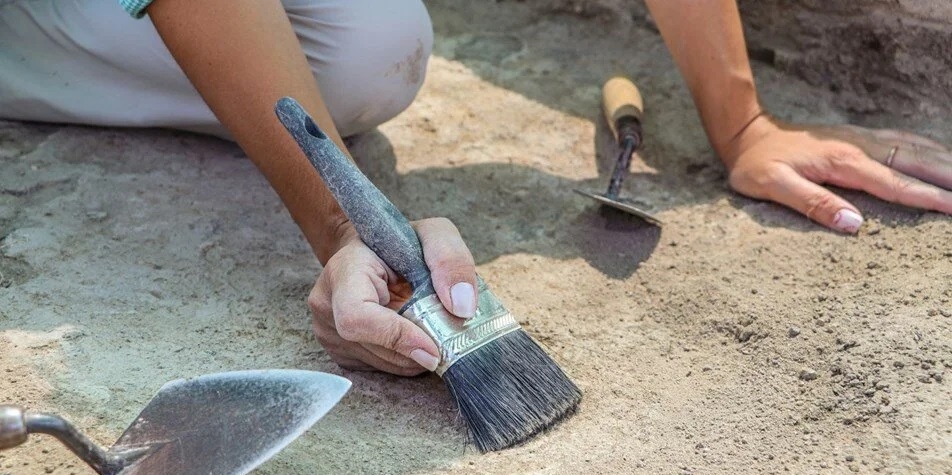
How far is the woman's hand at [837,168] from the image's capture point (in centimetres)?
208

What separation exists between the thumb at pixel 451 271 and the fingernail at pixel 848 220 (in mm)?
883

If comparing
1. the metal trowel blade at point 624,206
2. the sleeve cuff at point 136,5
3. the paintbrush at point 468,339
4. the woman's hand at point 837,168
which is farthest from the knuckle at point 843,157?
the sleeve cuff at point 136,5

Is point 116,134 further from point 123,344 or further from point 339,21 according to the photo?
point 123,344

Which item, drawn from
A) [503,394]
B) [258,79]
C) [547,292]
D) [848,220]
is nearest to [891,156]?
[848,220]

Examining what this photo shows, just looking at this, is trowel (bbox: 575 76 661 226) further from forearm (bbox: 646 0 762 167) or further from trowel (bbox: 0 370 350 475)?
trowel (bbox: 0 370 350 475)

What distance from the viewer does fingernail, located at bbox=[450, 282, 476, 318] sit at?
5.14 ft

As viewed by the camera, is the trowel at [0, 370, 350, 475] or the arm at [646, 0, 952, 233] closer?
the trowel at [0, 370, 350, 475]

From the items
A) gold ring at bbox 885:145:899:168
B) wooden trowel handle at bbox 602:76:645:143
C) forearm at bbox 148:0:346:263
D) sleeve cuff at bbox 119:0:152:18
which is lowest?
gold ring at bbox 885:145:899:168

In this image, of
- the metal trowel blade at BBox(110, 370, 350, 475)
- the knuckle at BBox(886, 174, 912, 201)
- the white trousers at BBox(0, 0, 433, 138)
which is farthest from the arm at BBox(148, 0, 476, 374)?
the knuckle at BBox(886, 174, 912, 201)

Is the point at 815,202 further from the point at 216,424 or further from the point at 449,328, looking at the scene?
the point at 216,424

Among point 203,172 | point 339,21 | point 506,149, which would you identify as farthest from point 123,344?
point 506,149

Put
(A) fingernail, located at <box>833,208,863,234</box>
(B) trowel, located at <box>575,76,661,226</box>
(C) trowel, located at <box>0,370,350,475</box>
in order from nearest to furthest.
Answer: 1. (C) trowel, located at <box>0,370,350,475</box>
2. (A) fingernail, located at <box>833,208,863,234</box>
3. (B) trowel, located at <box>575,76,661,226</box>

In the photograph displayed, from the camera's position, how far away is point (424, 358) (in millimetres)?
1544

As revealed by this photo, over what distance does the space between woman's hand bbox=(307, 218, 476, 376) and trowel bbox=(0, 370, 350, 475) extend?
11 cm
